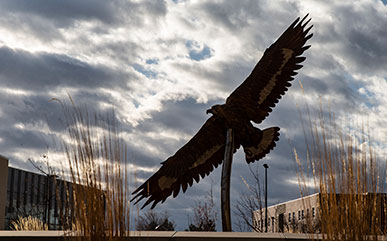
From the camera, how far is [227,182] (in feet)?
19.0

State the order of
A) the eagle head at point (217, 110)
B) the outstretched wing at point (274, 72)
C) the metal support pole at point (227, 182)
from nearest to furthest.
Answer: the metal support pole at point (227, 182)
the eagle head at point (217, 110)
the outstretched wing at point (274, 72)

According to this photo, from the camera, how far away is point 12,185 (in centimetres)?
2759

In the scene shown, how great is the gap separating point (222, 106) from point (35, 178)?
27.3 meters

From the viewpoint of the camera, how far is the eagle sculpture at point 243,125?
600 cm

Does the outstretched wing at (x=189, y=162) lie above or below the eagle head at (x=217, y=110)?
below

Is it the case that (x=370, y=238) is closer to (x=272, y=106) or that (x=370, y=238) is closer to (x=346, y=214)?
(x=346, y=214)

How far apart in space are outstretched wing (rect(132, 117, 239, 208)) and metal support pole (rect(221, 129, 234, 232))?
0.15 m

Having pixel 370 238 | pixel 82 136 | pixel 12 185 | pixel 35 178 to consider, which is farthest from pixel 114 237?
pixel 35 178

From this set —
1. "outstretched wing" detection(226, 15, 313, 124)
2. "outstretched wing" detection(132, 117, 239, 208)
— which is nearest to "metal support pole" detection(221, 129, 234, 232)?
"outstretched wing" detection(132, 117, 239, 208)

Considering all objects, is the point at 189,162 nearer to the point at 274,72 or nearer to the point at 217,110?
the point at 217,110

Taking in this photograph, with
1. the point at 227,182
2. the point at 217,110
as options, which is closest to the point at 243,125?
the point at 217,110

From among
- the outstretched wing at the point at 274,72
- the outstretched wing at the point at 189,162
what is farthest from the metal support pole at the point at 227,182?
the outstretched wing at the point at 274,72

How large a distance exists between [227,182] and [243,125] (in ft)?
2.52

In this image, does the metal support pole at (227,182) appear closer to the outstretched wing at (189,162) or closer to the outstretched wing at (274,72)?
the outstretched wing at (189,162)
